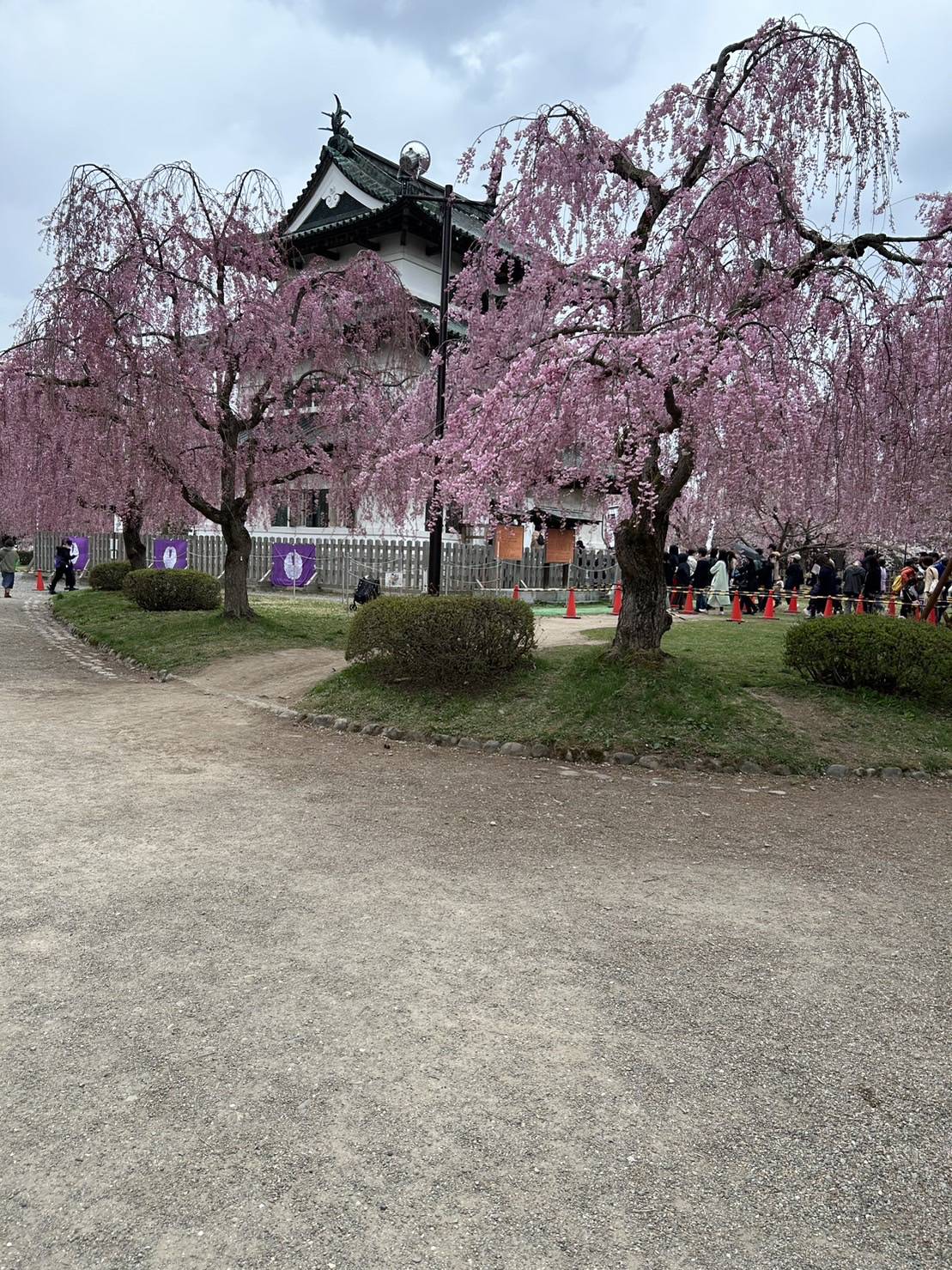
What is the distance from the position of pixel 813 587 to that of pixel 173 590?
1987 cm

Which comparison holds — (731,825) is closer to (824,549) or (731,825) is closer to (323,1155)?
(323,1155)

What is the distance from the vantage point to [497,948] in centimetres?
377

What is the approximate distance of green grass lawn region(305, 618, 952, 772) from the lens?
7.73 m

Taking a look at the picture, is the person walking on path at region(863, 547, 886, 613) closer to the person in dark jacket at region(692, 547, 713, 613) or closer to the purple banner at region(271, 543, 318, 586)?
the person in dark jacket at region(692, 547, 713, 613)

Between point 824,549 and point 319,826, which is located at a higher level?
point 824,549

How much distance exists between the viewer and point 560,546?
25031 mm

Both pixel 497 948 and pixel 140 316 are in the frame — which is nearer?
pixel 497 948

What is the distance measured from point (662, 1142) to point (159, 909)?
8.86ft

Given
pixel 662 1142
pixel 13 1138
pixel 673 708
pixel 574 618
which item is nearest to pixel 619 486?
pixel 673 708

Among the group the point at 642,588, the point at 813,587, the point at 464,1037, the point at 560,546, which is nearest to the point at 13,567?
the point at 560,546

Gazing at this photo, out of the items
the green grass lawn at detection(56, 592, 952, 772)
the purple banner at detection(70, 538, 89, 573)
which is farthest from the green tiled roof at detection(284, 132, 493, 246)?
the green grass lawn at detection(56, 592, 952, 772)

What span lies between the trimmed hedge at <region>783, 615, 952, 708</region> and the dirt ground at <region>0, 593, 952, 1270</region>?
3.29 metres

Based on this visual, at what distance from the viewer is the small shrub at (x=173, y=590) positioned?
1792 cm

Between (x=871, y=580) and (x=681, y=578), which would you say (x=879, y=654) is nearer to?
(x=871, y=580)
